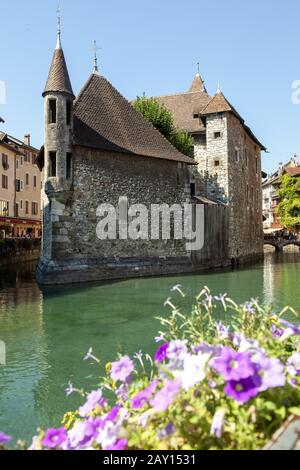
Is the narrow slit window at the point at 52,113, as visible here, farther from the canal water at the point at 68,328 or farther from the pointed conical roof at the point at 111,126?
the canal water at the point at 68,328

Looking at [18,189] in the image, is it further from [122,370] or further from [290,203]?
[122,370]

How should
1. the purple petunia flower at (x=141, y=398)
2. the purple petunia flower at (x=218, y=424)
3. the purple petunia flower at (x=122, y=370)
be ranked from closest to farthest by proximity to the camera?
the purple petunia flower at (x=218, y=424) → the purple petunia flower at (x=141, y=398) → the purple petunia flower at (x=122, y=370)

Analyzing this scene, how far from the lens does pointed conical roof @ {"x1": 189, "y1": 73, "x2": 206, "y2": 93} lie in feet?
106

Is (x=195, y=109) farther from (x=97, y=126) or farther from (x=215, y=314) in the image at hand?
(x=215, y=314)

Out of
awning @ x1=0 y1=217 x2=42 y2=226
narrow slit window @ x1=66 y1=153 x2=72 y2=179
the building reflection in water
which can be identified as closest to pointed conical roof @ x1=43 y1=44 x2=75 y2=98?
narrow slit window @ x1=66 y1=153 x2=72 y2=179

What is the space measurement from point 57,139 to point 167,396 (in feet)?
55.8

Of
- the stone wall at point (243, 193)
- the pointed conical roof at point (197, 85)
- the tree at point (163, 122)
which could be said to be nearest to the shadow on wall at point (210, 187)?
the stone wall at point (243, 193)

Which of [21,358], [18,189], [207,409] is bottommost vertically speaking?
[21,358]

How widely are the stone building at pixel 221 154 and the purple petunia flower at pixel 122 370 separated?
78.5ft

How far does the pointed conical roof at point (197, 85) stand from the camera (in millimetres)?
32406

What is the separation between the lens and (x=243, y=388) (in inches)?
71.7

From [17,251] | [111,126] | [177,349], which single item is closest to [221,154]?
[111,126]

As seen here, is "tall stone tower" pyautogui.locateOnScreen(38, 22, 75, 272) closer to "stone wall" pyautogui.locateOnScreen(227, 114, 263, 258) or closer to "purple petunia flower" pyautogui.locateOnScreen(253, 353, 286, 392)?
"stone wall" pyautogui.locateOnScreen(227, 114, 263, 258)

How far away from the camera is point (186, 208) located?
22906 millimetres
